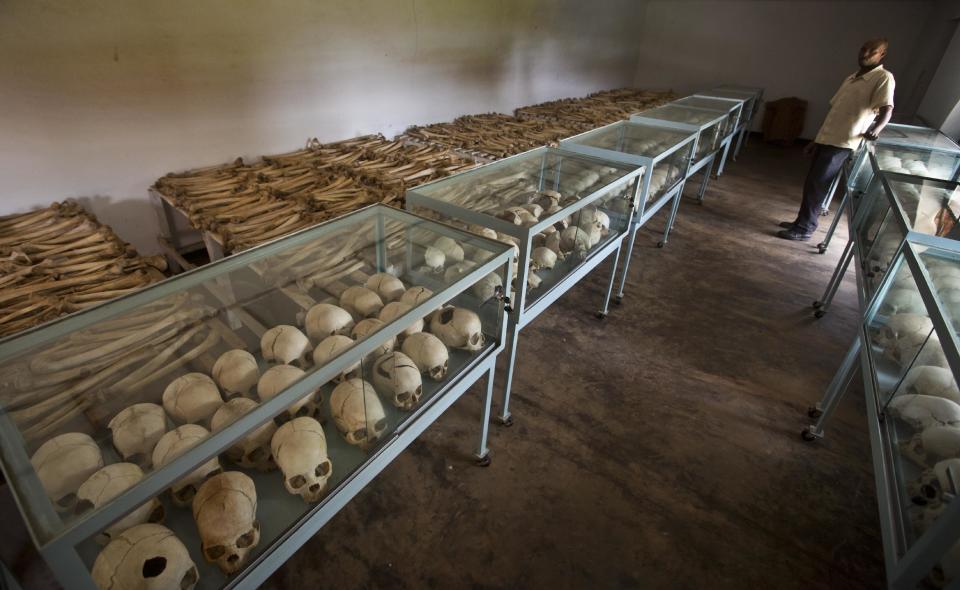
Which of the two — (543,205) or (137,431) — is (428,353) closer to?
(137,431)

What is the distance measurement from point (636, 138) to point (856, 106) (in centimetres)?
236

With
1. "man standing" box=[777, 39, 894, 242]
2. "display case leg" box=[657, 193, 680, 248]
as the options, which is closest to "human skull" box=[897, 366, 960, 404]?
"display case leg" box=[657, 193, 680, 248]

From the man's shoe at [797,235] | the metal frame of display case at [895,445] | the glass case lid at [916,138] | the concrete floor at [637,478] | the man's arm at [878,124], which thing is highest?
the man's arm at [878,124]

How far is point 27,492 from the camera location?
1003mm

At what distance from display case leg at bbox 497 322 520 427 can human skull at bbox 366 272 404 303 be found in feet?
2.35

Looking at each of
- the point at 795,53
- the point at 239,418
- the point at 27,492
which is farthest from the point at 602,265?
the point at 795,53

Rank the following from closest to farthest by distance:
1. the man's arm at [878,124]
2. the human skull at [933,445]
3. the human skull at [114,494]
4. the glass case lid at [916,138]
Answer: the human skull at [114,494], the human skull at [933,445], the man's arm at [878,124], the glass case lid at [916,138]

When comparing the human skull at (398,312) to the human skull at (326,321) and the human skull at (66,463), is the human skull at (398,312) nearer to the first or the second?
the human skull at (326,321)

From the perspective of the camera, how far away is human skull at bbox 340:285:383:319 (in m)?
2.12

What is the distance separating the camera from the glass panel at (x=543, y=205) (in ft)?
8.81

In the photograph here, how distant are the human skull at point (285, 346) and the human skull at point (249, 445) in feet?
0.75

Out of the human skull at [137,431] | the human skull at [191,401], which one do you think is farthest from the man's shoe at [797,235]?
the human skull at [137,431]

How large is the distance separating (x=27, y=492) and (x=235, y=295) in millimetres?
1034

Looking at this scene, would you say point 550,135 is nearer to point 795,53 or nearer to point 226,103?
point 226,103
